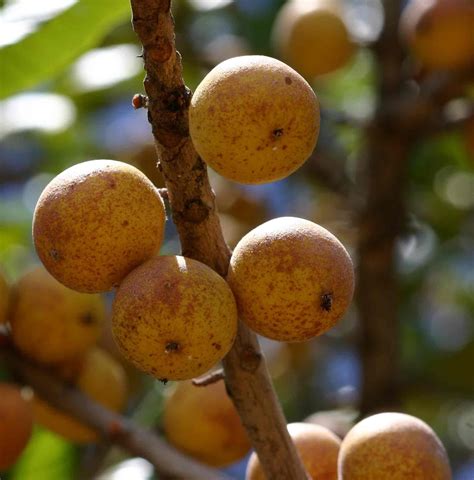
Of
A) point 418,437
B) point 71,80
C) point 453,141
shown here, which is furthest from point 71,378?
point 453,141

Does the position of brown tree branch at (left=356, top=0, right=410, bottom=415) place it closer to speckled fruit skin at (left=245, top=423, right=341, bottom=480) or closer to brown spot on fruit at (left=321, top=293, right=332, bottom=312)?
speckled fruit skin at (left=245, top=423, right=341, bottom=480)

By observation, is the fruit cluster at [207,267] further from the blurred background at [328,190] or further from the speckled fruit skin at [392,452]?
the blurred background at [328,190]

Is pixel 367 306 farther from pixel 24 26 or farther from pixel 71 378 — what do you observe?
pixel 24 26

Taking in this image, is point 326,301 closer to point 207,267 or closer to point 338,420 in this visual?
point 207,267

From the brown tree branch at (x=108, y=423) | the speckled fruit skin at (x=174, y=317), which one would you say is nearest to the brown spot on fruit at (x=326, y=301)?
the speckled fruit skin at (x=174, y=317)

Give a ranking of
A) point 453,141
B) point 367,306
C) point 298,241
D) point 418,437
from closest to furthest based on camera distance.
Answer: point 298,241, point 418,437, point 367,306, point 453,141

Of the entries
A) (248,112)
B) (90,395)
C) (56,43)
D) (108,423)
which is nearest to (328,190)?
(56,43)

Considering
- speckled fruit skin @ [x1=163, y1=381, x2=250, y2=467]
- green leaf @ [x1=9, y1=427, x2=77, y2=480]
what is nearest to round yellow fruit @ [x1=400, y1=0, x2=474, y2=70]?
speckled fruit skin @ [x1=163, y1=381, x2=250, y2=467]
